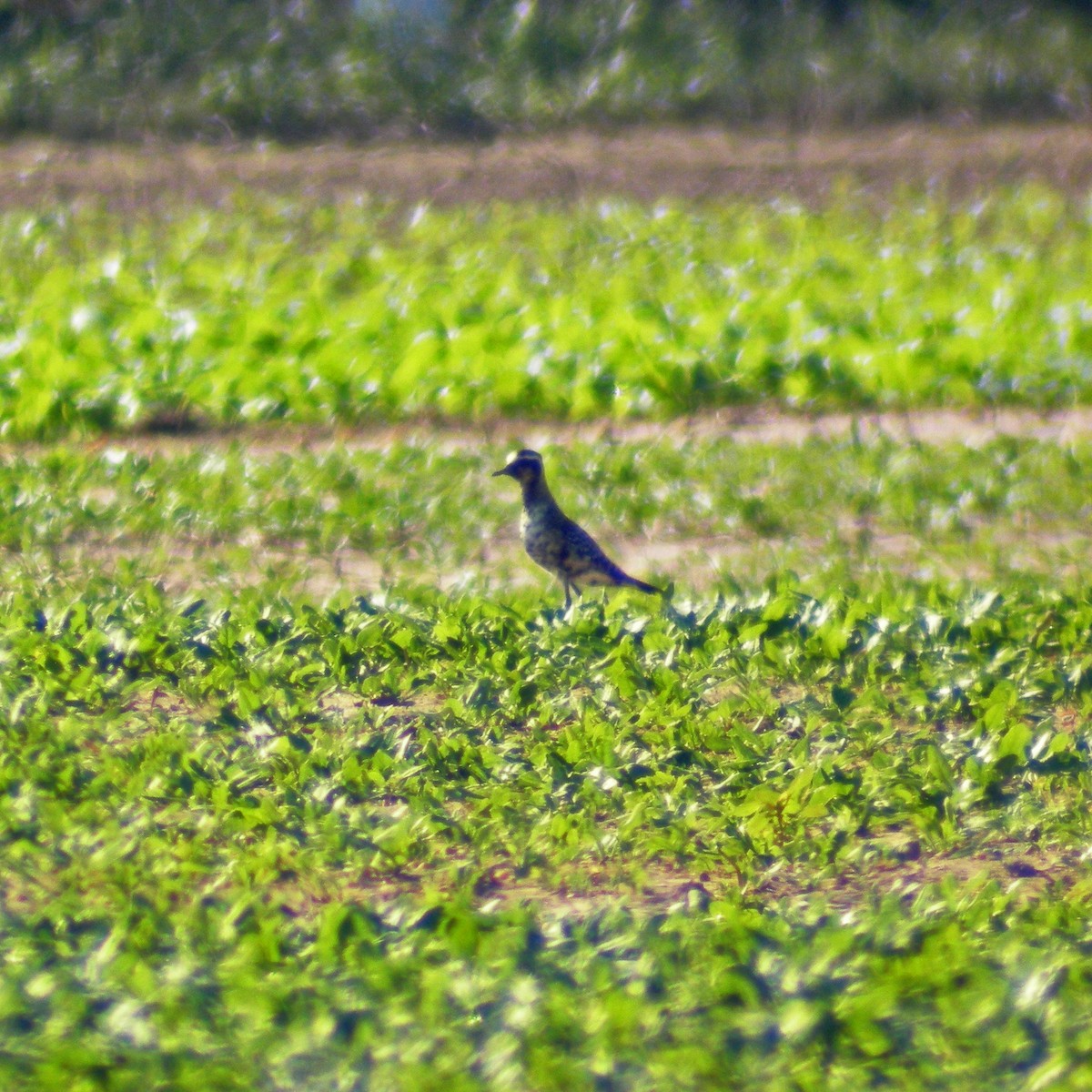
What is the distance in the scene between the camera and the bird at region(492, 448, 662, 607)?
17.1ft

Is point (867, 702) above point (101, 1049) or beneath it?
above

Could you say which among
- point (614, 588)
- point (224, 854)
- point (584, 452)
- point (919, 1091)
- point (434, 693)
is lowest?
point (919, 1091)

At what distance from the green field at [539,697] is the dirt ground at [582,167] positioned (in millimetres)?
2842

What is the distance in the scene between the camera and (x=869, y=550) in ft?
19.2

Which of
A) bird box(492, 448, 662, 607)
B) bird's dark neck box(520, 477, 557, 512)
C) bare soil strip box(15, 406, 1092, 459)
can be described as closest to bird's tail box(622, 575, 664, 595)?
bird box(492, 448, 662, 607)

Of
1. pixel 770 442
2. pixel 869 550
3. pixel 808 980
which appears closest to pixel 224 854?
pixel 808 980

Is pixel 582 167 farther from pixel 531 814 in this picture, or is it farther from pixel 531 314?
pixel 531 814

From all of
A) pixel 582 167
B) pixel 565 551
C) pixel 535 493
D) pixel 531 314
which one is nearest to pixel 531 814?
pixel 565 551

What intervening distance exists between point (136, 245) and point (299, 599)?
18.6ft

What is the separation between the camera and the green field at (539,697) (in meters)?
3.13

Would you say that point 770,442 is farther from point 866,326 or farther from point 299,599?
point 299,599

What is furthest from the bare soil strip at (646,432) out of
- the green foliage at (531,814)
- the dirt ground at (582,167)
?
the dirt ground at (582,167)

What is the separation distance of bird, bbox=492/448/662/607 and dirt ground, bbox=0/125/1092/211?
254 inches

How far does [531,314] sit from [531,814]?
4.87 m
